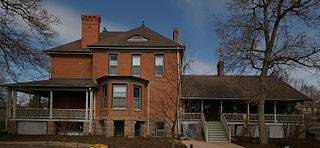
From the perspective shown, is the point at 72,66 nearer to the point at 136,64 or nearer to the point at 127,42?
the point at 127,42

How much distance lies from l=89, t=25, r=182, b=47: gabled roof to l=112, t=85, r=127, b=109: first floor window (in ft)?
12.2

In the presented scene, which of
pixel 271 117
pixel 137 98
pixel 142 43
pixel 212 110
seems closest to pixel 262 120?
pixel 271 117

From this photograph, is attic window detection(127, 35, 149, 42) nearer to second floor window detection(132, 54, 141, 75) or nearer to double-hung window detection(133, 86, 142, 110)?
second floor window detection(132, 54, 141, 75)

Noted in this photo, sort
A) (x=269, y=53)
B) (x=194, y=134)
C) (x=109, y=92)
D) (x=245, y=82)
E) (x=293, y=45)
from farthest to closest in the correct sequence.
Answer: (x=245, y=82) → (x=194, y=134) → (x=109, y=92) → (x=269, y=53) → (x=293, y=45)

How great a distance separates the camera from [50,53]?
22.6 m

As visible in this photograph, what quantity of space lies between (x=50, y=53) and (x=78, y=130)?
23.0 feet

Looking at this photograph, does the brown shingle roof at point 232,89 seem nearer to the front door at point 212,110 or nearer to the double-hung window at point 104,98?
the front door at point 212,110

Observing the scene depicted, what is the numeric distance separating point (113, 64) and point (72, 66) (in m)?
3.88

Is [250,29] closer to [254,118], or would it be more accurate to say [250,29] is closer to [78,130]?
[254,118]

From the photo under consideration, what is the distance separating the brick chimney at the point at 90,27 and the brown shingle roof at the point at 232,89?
8788 mm

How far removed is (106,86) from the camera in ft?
66.3

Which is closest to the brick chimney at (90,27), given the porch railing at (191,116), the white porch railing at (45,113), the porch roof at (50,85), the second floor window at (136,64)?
the second floor window at (136,64)

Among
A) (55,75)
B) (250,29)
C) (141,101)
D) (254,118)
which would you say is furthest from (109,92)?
(254,118)

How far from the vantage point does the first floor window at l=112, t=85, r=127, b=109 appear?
19.6 m
